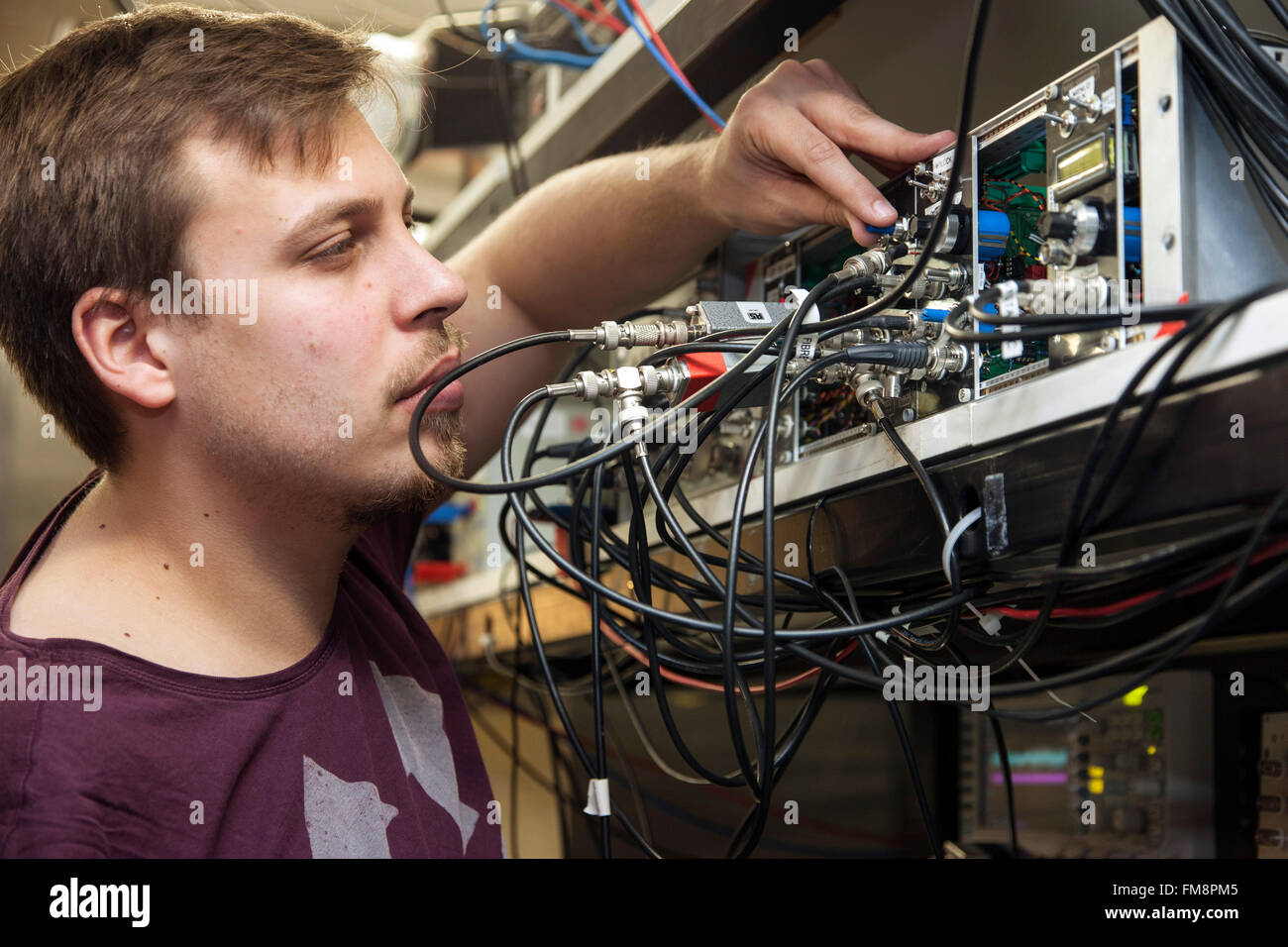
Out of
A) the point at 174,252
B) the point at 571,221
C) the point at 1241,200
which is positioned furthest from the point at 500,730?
the point at 1241,200

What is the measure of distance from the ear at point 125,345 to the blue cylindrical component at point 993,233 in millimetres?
674

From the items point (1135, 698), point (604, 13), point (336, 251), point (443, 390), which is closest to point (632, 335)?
point (443, 390)

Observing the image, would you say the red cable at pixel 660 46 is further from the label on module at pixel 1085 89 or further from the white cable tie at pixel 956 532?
the white cable tie at pixel 956 532

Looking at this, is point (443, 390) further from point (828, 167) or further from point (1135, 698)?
point (1135, 698)

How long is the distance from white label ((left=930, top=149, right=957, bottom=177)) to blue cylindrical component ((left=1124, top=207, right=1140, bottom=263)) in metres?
0.17

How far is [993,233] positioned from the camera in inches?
26.2

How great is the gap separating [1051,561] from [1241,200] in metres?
0.21

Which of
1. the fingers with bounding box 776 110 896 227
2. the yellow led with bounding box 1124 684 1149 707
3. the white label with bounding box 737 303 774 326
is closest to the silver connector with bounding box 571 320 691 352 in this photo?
the white label with bounding box 737 303 774 326

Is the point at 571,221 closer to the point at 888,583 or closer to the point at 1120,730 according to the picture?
the point at 888,583

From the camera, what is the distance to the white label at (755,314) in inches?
28.5

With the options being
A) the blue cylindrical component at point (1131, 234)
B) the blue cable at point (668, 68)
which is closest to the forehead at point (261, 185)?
the blue cable at point (668, 68)

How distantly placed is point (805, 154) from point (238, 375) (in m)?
0.51

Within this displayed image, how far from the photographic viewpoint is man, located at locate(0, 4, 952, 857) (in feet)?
2.55

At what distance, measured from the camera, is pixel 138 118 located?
0.88 meters
